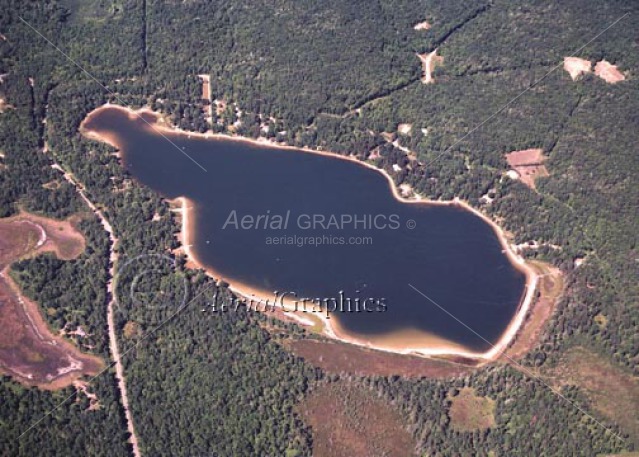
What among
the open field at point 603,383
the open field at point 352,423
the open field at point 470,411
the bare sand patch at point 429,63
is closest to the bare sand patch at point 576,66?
the bare sand patch at point 429,63

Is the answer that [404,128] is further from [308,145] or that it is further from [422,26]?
[422,26]

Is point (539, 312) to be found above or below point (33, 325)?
above

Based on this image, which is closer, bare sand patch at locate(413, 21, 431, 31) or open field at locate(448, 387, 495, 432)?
open field at locate(448, 387, 495, 432)

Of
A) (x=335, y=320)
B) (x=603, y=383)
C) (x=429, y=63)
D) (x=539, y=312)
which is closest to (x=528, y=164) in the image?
(x=429, y=63)

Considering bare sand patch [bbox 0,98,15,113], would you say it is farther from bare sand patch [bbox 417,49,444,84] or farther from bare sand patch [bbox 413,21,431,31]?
bare sand patch [bbox 413,21,431,31]

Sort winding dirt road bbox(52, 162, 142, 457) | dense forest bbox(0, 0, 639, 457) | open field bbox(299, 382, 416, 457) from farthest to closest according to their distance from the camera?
dense forest bbox(0, 0, 639, 457) → winding dirt road bbox(52, 162, 142, 457) → open field bbox(299, 382, 416, 457)

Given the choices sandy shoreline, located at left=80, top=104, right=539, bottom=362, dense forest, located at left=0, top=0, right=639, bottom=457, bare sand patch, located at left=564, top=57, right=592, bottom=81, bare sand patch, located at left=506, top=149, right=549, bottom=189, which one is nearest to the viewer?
dense forest, located at left=0, top=0, right=639, bottom=457

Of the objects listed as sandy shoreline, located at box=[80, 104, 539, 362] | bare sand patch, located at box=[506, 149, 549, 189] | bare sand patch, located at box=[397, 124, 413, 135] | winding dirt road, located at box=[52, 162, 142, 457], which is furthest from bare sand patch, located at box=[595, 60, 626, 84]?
winding dirt road, located at box=[52, 162, 142, 457]
